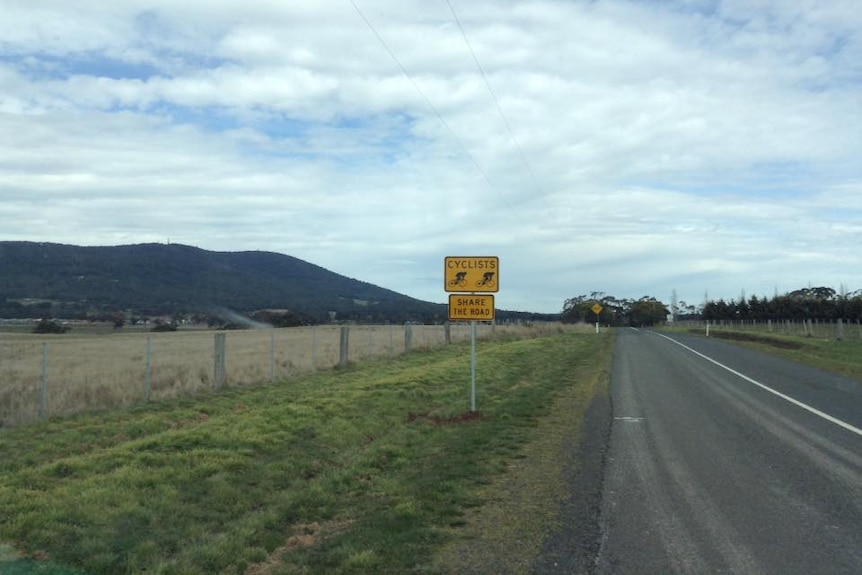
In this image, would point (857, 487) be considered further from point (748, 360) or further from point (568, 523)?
point (748, 360)

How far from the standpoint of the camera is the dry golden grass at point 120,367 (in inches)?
600

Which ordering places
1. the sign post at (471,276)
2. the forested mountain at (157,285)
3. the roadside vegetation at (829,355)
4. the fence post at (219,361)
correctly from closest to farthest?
the sign post at (471,276) < the fence post at (219,361) < the roadside vegetation at (829,355) < the forested mountain at (157,285)

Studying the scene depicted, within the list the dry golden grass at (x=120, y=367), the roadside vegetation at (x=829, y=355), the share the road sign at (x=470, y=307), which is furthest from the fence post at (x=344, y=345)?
the roadside vegetation at (x=829, y=355)

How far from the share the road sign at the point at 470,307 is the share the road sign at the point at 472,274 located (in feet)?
0.72

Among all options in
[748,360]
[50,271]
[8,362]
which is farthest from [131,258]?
[748,360]

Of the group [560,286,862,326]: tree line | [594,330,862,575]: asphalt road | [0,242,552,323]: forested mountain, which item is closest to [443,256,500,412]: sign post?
[594,330,862,575]: asphalt road

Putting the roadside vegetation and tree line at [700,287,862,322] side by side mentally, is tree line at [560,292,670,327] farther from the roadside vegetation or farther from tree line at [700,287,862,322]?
the roadside vegetation

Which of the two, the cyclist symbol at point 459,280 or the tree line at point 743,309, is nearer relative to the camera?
the cyclist symbol at point 459,280

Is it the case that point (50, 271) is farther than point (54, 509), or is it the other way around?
point (50, 271)

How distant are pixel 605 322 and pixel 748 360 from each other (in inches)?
4953

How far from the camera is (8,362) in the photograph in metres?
21.9

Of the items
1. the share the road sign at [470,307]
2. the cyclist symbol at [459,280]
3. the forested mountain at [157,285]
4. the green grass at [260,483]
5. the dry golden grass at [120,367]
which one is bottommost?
the green grass at [260,483]

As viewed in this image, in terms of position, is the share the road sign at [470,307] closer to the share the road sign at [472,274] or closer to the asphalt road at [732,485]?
the share the road sign at [472,274]

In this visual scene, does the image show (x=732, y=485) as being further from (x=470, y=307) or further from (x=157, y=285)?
(x=157, y=285)
